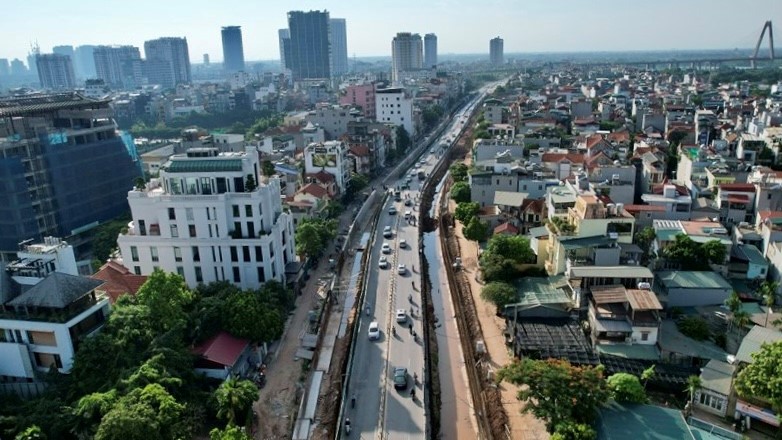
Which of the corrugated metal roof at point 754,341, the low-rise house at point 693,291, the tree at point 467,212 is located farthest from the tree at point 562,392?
the tree at point 467,212

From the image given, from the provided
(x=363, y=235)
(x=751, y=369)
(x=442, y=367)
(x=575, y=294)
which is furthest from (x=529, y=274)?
(x=363, y=235)

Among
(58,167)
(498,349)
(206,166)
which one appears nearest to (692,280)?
(498,349)

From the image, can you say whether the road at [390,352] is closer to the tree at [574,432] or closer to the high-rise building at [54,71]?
the tree at [574,432]

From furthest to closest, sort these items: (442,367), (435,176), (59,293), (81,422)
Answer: (435,176) → (442,367) → (59,293) → (81,422)

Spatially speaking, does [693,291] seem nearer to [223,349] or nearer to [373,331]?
[373,331]

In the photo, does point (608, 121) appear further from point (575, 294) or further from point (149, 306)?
point (149, 306)

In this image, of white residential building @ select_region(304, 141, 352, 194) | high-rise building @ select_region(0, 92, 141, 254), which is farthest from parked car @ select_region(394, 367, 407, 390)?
high-rise building @ select_region(0, 92, 141, 254)
